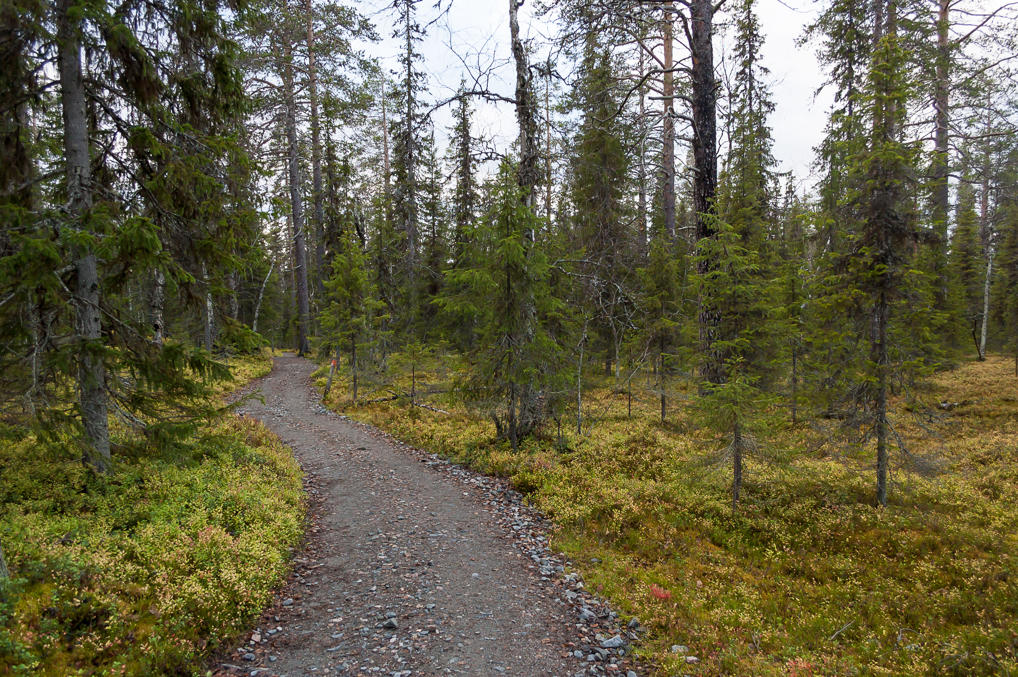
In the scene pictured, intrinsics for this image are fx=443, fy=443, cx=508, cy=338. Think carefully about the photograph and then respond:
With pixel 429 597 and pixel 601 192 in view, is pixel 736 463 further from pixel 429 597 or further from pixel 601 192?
pixel 601 192

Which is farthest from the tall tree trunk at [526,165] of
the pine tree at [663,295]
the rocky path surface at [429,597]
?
the pine tree at [663,295]

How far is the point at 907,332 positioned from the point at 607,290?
708cm

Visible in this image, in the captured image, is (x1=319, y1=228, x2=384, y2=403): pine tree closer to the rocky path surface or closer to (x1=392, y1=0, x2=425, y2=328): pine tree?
(x1=392, y1=0, x2=425, y2=328): pine tree

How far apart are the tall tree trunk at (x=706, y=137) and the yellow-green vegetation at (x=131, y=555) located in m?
8.72

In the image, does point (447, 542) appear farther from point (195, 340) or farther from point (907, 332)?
point (195, 340)

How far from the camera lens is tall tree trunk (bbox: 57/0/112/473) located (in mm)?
6523

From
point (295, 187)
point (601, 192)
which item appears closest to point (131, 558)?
point (601, 192)

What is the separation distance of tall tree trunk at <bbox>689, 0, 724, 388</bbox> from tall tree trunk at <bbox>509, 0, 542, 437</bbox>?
386 centimetres

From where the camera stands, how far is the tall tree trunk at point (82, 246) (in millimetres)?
6523

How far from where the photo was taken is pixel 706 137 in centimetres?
997

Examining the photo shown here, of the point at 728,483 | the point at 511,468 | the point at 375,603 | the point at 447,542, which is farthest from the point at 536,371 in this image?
the point at 375,603

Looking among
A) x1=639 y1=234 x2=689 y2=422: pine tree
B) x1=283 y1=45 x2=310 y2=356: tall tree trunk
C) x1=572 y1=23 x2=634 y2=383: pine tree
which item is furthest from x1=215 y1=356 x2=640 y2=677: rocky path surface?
x1=283 y1=45 x2=310 y2=356: tall tree trunk

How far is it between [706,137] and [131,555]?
12.6 metres

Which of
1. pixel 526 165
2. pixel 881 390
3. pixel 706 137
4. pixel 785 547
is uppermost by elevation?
pixel 526 165
